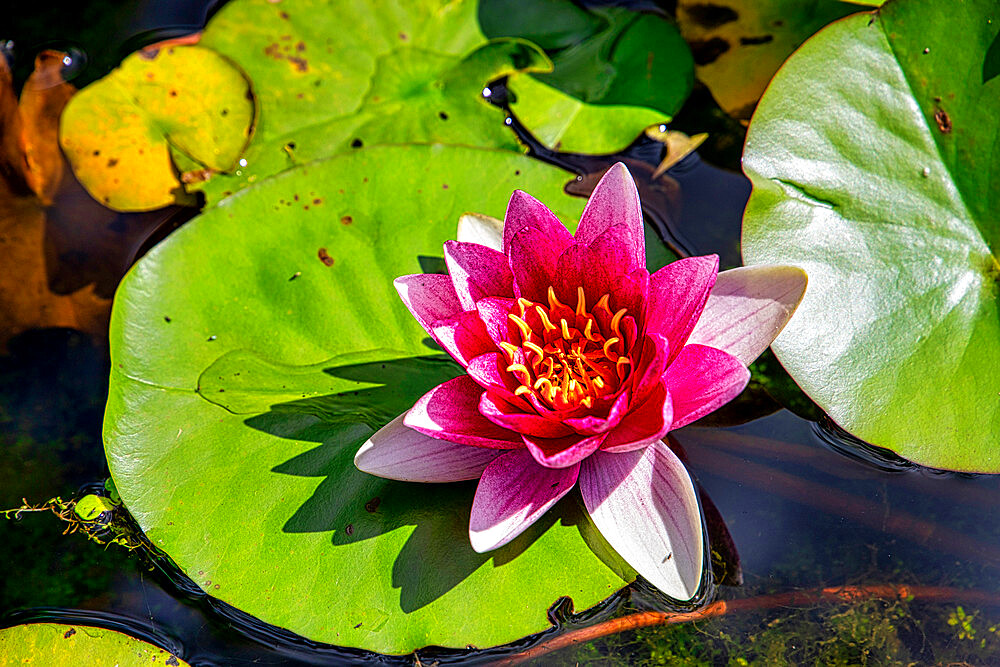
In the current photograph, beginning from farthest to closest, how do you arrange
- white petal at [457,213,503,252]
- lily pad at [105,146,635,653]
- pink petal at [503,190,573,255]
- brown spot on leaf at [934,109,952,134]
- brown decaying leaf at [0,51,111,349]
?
1. brown decaying leaf at [0,51,111,349]
2. brown spot on leaf at [934,109,952,134]
3. white petal at [457,213,503,252]
4. lily pad at [105,146,635,653]
5. pink petal at [503,190,573,255]

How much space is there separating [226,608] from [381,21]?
2.62 metres

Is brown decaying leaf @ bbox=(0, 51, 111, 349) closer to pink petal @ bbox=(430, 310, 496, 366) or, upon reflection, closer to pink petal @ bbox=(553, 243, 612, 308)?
pink petal @ bbox=(430, 310, 496, 366)

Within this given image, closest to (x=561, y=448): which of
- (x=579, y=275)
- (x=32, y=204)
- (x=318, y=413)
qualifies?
(x=579, y=275)

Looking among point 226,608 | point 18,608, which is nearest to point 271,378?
point 226,608

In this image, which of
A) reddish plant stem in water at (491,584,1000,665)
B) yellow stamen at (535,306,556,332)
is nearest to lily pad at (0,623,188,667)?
reddish plant stem in water at (491,584,1000,665)

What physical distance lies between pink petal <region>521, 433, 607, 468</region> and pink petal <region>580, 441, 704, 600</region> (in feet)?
0.46

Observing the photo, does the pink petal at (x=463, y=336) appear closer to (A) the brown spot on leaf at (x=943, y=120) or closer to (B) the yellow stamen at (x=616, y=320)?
(B) the yellow stamen at (x=616, y=320)

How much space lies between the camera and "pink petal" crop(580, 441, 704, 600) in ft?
6.13

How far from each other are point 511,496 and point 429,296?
2.01ft

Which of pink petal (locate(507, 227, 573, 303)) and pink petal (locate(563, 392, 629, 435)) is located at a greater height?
pink petal (locate(507, 227, 573, 303))

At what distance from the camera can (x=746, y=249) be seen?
7.80ft

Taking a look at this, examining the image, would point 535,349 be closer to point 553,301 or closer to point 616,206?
point 553,301

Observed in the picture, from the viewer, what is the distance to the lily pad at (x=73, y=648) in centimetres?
220

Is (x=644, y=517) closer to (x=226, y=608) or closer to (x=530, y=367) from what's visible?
(x=530, y=367)
